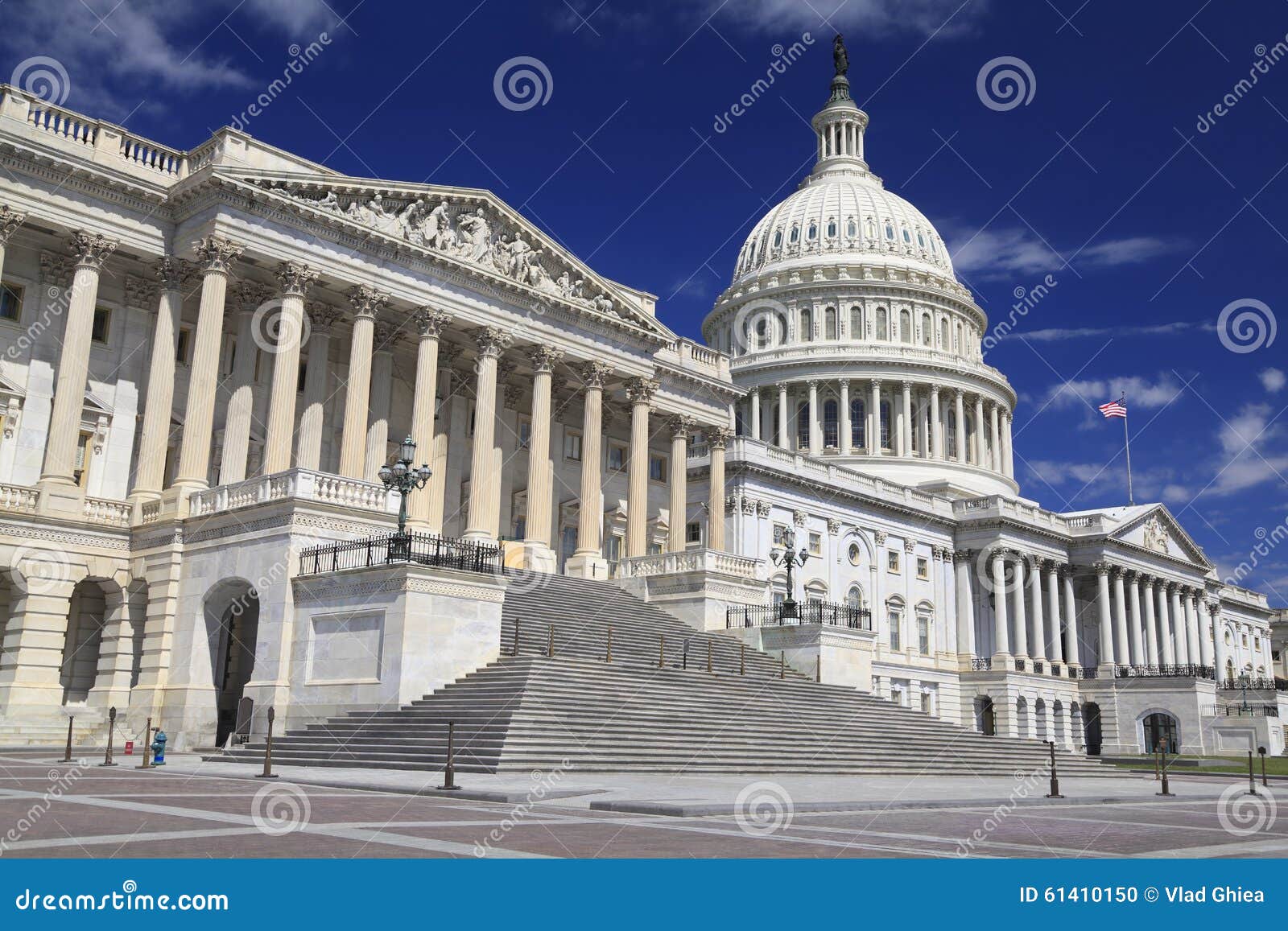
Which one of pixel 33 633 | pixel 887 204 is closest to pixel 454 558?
pixel 33 633

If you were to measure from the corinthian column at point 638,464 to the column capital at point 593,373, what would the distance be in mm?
2228

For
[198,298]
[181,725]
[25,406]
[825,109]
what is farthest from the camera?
[825,109]

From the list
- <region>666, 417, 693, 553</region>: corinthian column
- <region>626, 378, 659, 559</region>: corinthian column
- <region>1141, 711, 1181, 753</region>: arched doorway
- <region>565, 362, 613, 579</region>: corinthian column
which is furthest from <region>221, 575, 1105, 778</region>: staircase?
<region>1141, 711, 1181, 753</region>: arched doorway

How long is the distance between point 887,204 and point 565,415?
76.3m

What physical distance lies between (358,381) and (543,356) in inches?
377

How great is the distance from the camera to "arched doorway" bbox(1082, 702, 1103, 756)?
311 feet

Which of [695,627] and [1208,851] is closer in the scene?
[1208,851]

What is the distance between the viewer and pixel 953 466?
108m

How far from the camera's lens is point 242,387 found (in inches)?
1719

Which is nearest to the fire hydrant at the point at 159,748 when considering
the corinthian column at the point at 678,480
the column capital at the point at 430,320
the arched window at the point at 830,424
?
the column capital at the point at 430,320

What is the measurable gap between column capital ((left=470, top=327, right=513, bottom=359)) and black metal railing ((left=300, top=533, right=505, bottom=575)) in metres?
15.3

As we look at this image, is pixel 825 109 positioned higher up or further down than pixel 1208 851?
higher up

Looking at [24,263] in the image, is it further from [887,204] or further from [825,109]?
[825,109]

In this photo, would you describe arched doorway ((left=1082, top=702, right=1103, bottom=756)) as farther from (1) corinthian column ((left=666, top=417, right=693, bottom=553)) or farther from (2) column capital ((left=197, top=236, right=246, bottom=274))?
(2) column capital ((left=197, top=236, right=246, bottom=274))
